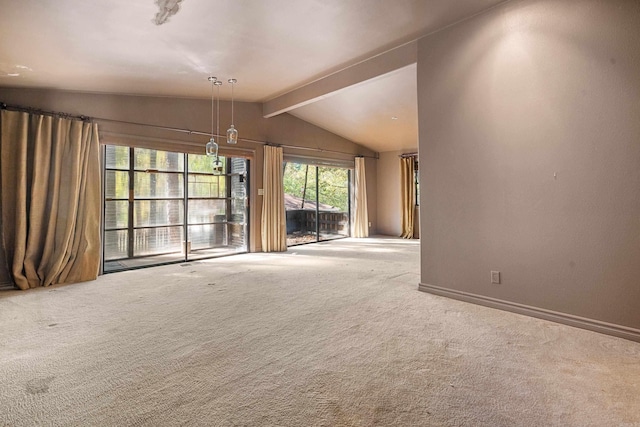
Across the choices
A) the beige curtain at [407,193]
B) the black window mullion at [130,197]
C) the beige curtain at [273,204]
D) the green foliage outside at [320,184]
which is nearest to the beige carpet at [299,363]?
the black window mullion at [130,197]

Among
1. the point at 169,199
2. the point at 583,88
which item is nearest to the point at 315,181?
the point at 169,199

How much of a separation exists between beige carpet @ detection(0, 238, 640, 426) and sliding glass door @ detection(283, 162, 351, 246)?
467cm

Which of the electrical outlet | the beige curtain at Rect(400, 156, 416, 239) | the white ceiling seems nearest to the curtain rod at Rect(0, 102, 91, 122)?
the white ceiling

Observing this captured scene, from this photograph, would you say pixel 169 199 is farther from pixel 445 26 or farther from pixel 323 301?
pixel 445 26

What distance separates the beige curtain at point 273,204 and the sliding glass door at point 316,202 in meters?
1.37

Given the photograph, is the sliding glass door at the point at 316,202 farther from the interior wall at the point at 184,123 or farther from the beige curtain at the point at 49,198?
the beige curtain at the point at 49,198

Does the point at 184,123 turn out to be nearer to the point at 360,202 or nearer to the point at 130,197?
the point at 130,197

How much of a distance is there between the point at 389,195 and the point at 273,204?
3834 millimetres

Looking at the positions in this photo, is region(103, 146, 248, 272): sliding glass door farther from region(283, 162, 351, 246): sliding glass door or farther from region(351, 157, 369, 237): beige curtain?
region(351, 157, 369, 237): beige curtain

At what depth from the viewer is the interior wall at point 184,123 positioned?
409 cm

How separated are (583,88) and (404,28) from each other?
5.59 ft

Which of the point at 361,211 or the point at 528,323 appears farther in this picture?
the point at 361,211

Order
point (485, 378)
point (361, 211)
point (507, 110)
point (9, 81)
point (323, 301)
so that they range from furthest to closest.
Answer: point (361, 211) < point (9, 81) < point (323, 301) < point (507, 110) < point (485, 378)

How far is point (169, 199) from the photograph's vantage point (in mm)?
6121
